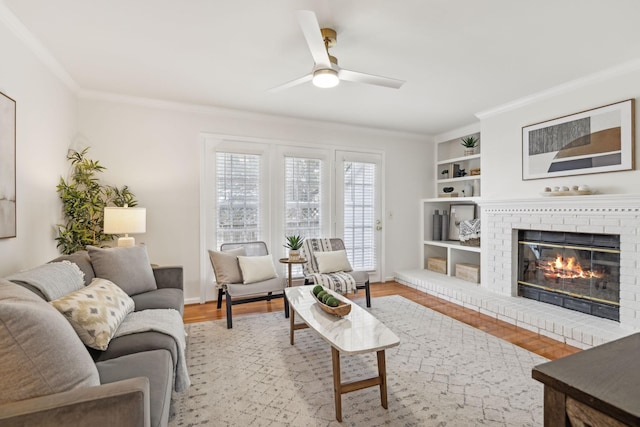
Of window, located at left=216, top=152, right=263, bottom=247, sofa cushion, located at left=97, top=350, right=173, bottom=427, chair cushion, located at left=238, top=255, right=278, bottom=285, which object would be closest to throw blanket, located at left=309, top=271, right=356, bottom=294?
chair cushion, located at left=238, top=255, right=278, bottom=285

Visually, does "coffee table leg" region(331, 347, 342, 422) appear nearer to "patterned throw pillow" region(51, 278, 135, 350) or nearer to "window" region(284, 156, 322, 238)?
"patterned throw pillow" region(51, 278, 135, 350)

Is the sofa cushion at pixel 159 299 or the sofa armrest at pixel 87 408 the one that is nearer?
the sofa armrest at pixel 87 408

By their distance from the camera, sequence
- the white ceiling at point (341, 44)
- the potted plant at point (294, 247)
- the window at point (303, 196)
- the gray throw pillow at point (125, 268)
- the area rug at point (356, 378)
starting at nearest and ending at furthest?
the area rug at point (356, 378), the white ceiling at point (341, 44), the gray throw pillow at point (125, 268), the potted plant at point (294, 247), the window at point (303, 196)

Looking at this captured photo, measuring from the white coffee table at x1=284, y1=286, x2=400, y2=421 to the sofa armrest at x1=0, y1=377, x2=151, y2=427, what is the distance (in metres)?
1.06

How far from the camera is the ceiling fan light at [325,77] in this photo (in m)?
2.34

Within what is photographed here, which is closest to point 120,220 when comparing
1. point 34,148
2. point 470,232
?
point 34,148

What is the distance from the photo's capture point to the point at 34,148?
8.77 feet

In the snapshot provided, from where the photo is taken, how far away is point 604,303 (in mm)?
3199

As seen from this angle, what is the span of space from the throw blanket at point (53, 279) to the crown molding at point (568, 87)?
15.7 ft

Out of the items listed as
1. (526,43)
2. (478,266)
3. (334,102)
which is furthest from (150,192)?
(478,266)

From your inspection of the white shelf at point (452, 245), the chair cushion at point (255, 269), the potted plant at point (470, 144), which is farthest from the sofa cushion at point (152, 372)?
the potted plant at point (470, 144)

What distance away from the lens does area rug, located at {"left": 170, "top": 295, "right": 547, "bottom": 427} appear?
1.90 m

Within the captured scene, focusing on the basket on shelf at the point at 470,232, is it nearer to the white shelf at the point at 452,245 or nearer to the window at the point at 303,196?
the white shelf at the point at 452,245

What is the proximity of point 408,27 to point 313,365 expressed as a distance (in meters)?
2.71
